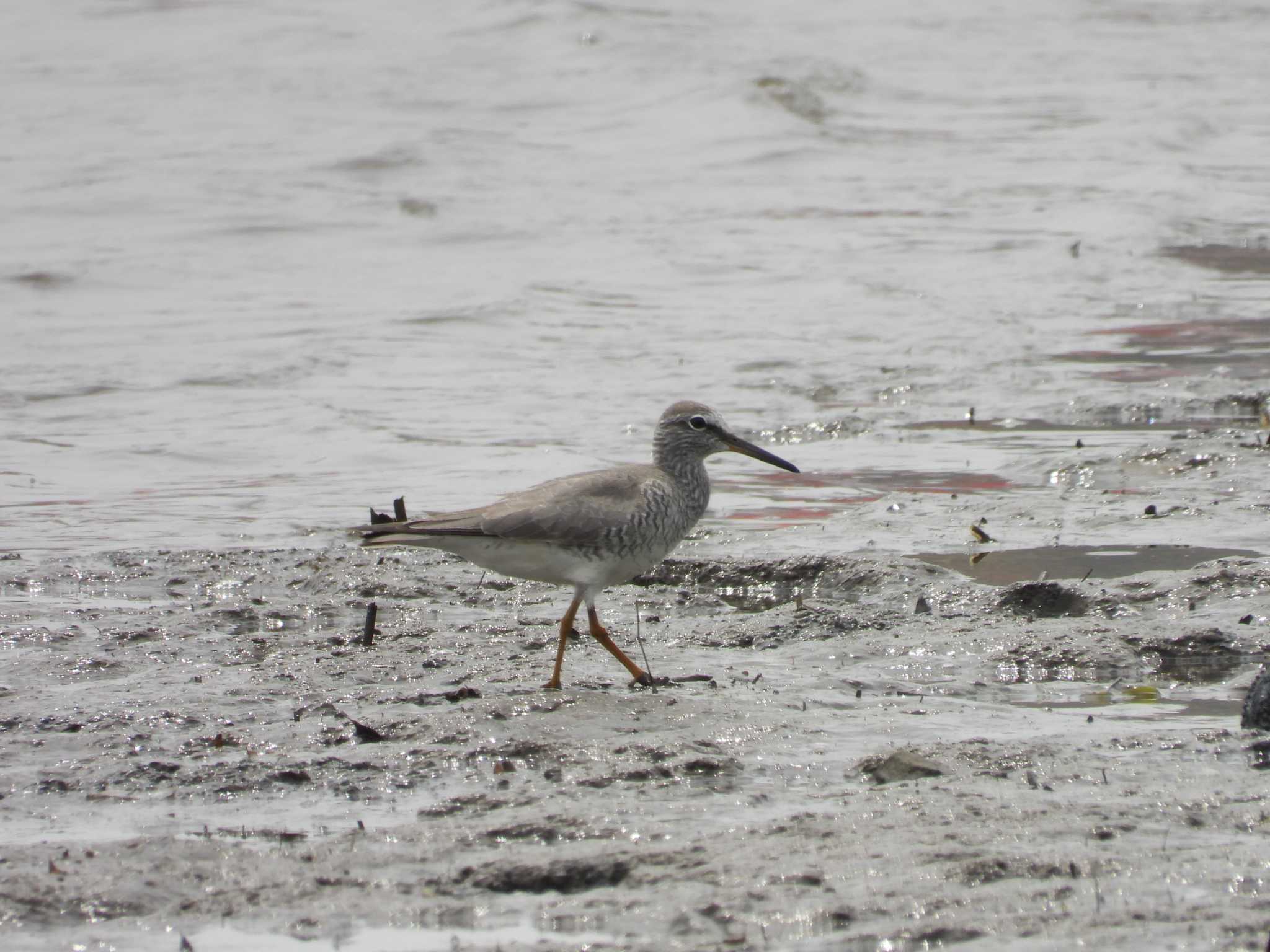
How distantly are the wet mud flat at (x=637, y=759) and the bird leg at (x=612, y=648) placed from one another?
0.30 ft

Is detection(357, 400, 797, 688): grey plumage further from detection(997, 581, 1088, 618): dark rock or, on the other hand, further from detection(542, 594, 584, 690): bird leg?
detection(997, 581, 1088, 618): dark rock

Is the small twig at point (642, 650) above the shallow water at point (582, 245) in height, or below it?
below

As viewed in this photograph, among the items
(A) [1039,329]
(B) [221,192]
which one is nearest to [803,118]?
(B) [221,192]

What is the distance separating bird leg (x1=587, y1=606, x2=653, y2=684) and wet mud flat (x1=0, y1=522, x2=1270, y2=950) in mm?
91

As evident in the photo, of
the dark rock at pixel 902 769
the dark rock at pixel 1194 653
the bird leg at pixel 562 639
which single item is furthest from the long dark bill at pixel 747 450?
the dark rock at pixel 902 769

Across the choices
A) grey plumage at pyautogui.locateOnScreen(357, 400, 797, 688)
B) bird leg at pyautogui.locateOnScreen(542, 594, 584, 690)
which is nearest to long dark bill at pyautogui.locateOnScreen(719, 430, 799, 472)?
grey plumage at pyautogui.locateOnScreen(357, 400, 797, 688)

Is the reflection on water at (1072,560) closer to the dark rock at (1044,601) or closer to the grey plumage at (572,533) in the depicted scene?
the dark rock at (1044,601)

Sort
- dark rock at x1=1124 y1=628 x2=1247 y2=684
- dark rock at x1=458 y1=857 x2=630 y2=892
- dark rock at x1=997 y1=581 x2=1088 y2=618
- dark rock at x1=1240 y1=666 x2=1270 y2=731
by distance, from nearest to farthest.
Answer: dark rock at x1=458 y1=857 x2=630 y2=892 < dark rock at x1=1240 y1=666 x2=1270 y2=731 < dark rock at x1=1124 y1=628 x2=1247 y2=684 < dark rock at x1=997 y1=581 x2=1088 y2=618

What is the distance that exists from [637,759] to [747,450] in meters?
2.59

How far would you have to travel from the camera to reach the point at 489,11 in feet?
77.8

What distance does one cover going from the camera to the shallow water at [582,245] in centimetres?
965

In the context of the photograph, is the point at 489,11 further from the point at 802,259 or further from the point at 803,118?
the point at 802,259

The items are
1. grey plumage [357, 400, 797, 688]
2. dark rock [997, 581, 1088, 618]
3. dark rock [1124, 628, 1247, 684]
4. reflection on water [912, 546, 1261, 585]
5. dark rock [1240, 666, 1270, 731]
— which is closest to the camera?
dark rock [1240, 666, 1270, 731]

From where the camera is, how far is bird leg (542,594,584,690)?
5797 mm
